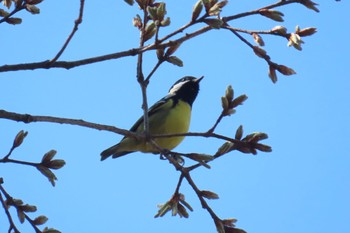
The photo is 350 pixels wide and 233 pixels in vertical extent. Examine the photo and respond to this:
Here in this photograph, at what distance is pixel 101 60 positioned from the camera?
10.3 feet

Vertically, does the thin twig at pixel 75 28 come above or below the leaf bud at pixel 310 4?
below

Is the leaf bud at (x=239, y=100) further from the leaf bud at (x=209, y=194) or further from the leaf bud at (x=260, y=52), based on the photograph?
the leaf bud at (x=209, y=194)

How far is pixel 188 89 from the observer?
8664mm

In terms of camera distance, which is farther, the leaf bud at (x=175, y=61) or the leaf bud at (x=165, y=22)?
the leaf bud at (x=175, y=61)

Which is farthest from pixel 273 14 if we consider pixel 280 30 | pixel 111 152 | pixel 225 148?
pixel 111 152

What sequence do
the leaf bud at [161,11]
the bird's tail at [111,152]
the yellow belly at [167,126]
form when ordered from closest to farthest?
the leaf bud at [161,11]
the yellow belly at [167,126]
the bird's tail at [111,152]

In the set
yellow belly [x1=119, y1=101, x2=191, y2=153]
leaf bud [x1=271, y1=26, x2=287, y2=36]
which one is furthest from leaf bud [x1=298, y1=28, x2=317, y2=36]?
yellow belly [x1=119, y1=101, x2=191, y2=153]

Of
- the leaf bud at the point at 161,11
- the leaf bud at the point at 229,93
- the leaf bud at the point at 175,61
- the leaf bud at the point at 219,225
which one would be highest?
the leaf bud at the point at 161,11

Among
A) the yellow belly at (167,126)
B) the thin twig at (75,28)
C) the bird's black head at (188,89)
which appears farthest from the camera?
the bird's black head at (188,89)

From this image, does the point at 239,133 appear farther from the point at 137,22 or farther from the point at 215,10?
the point at 137,22

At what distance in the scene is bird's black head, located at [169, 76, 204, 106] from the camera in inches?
333

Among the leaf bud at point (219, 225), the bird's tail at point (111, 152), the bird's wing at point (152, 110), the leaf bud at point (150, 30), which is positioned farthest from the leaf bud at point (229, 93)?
the bird's wing at point (152, 110)

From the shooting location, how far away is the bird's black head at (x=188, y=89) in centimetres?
847

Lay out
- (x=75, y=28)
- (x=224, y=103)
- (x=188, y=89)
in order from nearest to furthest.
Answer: (x=75, y=28)
(x=224, y=103)
(x=188, y=89)
